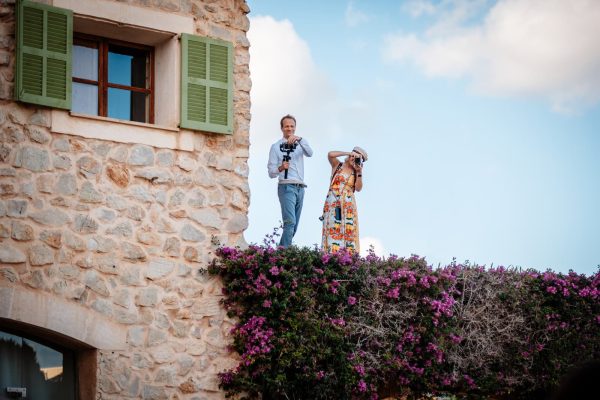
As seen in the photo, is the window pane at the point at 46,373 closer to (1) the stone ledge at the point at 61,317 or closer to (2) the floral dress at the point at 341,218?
(1) the stone ledge at the point at 61,317

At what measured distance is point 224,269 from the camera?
33.7 ft

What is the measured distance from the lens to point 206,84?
414 inches

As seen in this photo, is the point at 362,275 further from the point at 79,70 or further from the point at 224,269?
the point at 79,70

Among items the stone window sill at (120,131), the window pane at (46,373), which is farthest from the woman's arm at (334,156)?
the window pane at (46,373)

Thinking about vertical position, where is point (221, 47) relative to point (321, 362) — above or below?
above

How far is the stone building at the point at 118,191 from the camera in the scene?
30.5 ft

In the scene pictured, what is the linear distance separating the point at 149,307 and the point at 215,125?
2334 mm

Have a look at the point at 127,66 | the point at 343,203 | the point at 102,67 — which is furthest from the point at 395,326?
the point at 102,67

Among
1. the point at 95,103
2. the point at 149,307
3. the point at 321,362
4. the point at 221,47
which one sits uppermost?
the point at 221,47

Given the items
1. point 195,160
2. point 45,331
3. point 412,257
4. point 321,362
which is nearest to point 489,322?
point 412,257

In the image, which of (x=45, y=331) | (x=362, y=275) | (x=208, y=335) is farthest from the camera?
(x=362, y=275)

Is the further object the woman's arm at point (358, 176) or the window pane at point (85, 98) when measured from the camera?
the woman's arm at point (358, 176)

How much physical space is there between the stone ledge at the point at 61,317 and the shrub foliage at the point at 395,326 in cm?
140

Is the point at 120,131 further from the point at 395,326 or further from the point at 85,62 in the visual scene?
the point at 395,326
